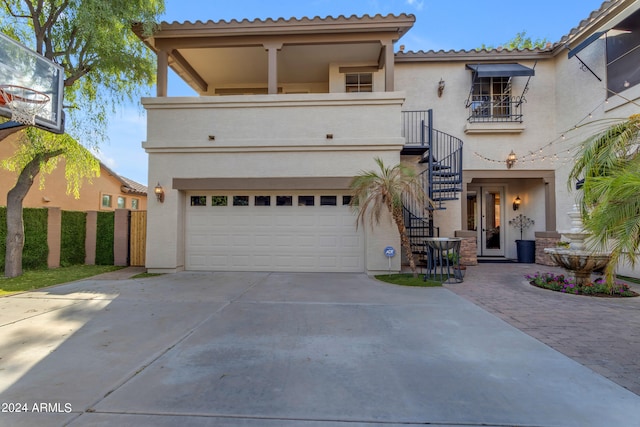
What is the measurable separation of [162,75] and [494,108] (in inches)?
411

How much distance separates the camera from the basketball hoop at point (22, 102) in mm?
5738

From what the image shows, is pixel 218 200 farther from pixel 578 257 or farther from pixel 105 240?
pixel 578 257

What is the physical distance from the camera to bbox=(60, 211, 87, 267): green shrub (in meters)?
10.4

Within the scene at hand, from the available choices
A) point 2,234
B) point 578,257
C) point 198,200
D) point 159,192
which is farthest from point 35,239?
point 578,257

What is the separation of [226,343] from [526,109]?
11.5m

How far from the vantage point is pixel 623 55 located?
8.27 m

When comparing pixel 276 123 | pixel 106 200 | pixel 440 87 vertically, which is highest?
pixel 440 87

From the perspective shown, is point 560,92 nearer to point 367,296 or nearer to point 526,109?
point 526,109

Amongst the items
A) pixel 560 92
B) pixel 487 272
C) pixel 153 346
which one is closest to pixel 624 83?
pixel 560 92

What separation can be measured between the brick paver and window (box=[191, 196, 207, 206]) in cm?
673

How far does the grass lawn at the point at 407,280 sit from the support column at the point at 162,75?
7.78 metres

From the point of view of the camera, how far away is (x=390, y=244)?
8.33 metres

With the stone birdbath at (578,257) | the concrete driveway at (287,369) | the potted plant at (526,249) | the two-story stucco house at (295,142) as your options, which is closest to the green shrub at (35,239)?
the two-story stucco house at (295,142)

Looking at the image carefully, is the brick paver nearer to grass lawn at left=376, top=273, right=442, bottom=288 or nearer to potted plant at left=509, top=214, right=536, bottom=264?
grass lawn at left=376, top=273, right=442, bottom=288
